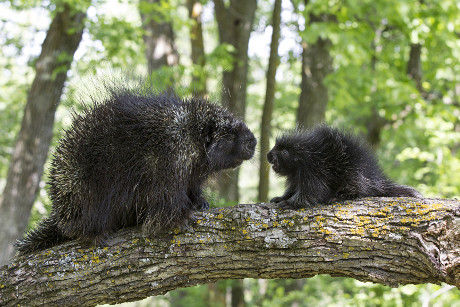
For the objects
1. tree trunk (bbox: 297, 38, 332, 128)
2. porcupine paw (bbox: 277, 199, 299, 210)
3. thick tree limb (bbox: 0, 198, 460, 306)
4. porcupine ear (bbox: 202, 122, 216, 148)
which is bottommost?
thick tree limb (bbox: 0, 198, 460, 306)

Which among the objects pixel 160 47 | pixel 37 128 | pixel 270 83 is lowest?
pixel 37 128

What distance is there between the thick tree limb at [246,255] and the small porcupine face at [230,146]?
49cm

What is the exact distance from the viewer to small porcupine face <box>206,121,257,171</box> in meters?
2.79

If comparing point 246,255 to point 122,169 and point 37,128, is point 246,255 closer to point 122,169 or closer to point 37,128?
point 122,169

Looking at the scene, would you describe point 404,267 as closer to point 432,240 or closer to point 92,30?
point 432,240

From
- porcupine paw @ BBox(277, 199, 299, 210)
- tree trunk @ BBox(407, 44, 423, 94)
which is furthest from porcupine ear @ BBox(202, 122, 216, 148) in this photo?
tree trunk @ BBox(407, 44, 423, 94)

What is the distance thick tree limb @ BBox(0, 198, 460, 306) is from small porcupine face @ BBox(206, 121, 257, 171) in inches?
19.4

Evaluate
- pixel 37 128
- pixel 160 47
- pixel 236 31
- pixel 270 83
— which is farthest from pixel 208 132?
pixel 160 47

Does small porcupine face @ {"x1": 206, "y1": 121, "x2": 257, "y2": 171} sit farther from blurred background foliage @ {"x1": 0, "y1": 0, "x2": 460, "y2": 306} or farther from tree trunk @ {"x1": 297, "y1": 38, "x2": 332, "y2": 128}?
tree trunk @ {"x1": 297, "y1": 38, "x2": 332, "y2": 128}

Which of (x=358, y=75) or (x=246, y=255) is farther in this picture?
(x=358, y=75)

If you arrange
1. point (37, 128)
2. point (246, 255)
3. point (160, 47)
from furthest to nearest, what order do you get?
point (160, 47) < point (37, 128) < point (246, 255)

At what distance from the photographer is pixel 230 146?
9.42ft

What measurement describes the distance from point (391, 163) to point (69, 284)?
328 inches

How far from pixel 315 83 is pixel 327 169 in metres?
4.67
